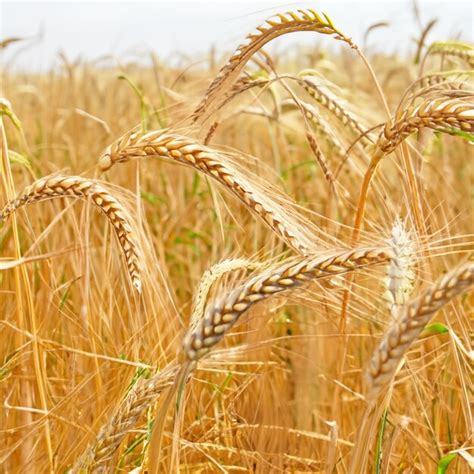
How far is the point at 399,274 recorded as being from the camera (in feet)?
3.34

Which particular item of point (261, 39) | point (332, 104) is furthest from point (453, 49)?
point (261, 39)

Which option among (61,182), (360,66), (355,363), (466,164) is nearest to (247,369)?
(355,363)

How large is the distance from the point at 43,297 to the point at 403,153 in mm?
811

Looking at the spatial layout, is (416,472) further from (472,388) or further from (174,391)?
(174,391)

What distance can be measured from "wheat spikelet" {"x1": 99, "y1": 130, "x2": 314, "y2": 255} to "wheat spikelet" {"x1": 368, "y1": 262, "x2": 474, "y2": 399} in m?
0.22

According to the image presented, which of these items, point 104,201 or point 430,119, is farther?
point 104,201

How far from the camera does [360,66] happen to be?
954 cm

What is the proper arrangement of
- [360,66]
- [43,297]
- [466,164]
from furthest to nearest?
Answer: [360,66], [466,164], [43,297]

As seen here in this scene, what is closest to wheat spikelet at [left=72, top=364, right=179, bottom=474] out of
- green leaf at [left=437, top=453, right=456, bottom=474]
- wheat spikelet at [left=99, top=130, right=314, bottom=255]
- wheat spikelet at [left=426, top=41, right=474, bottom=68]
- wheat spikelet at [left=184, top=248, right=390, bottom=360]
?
wheat spikelet at [left=184, top=248, right=390, bottom=360]

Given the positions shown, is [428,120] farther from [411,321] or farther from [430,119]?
[411,321]

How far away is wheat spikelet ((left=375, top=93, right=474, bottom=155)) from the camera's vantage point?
1.07 m

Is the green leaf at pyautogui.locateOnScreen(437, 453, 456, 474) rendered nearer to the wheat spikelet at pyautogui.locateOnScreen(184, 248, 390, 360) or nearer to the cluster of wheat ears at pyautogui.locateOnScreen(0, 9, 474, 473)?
the cluster of wheat ears at pyautogui.locateOnScreen(0, 9, 474, 473)

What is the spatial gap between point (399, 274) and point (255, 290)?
19 cm

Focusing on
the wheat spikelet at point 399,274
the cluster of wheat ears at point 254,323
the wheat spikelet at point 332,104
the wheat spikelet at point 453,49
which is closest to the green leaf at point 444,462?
the cluster of wheat ears at point 254,323
